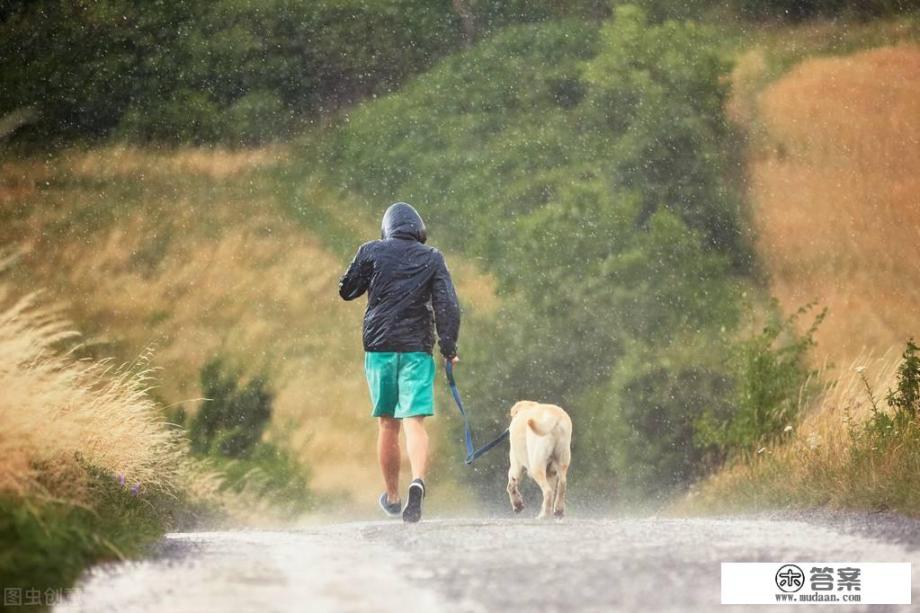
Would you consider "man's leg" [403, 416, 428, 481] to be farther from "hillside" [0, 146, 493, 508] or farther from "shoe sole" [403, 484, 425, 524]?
"hillside" [0, 146, 493, 508]

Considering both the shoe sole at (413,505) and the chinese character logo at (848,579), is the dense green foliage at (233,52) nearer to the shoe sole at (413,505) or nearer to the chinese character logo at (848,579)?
the shoe sole at (413,505)

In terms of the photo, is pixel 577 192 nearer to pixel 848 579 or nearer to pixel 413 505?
pixel 413 505

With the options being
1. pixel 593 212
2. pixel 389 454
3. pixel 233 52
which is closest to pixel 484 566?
pixel 389 454

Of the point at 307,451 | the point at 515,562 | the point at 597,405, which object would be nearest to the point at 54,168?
the point at 307,451

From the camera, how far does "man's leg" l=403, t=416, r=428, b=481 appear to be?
23.4 feet

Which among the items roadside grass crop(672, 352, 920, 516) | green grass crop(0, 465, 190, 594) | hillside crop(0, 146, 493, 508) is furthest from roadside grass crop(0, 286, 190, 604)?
hillside crop(0, 146, 493, 508)

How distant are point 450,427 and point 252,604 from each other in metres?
10.2

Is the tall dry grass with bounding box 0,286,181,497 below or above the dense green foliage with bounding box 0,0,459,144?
below

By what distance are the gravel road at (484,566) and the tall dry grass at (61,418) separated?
1.87ft

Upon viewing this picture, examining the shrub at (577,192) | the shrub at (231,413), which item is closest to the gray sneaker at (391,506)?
the shrub at (231,413)

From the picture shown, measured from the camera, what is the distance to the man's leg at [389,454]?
24.4ft

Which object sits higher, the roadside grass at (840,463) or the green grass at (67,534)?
the green grass at (67,534)

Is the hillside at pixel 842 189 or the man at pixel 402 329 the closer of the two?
the man at pixel 402 329

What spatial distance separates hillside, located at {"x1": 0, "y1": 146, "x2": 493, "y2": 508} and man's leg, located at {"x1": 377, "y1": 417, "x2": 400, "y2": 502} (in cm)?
578
